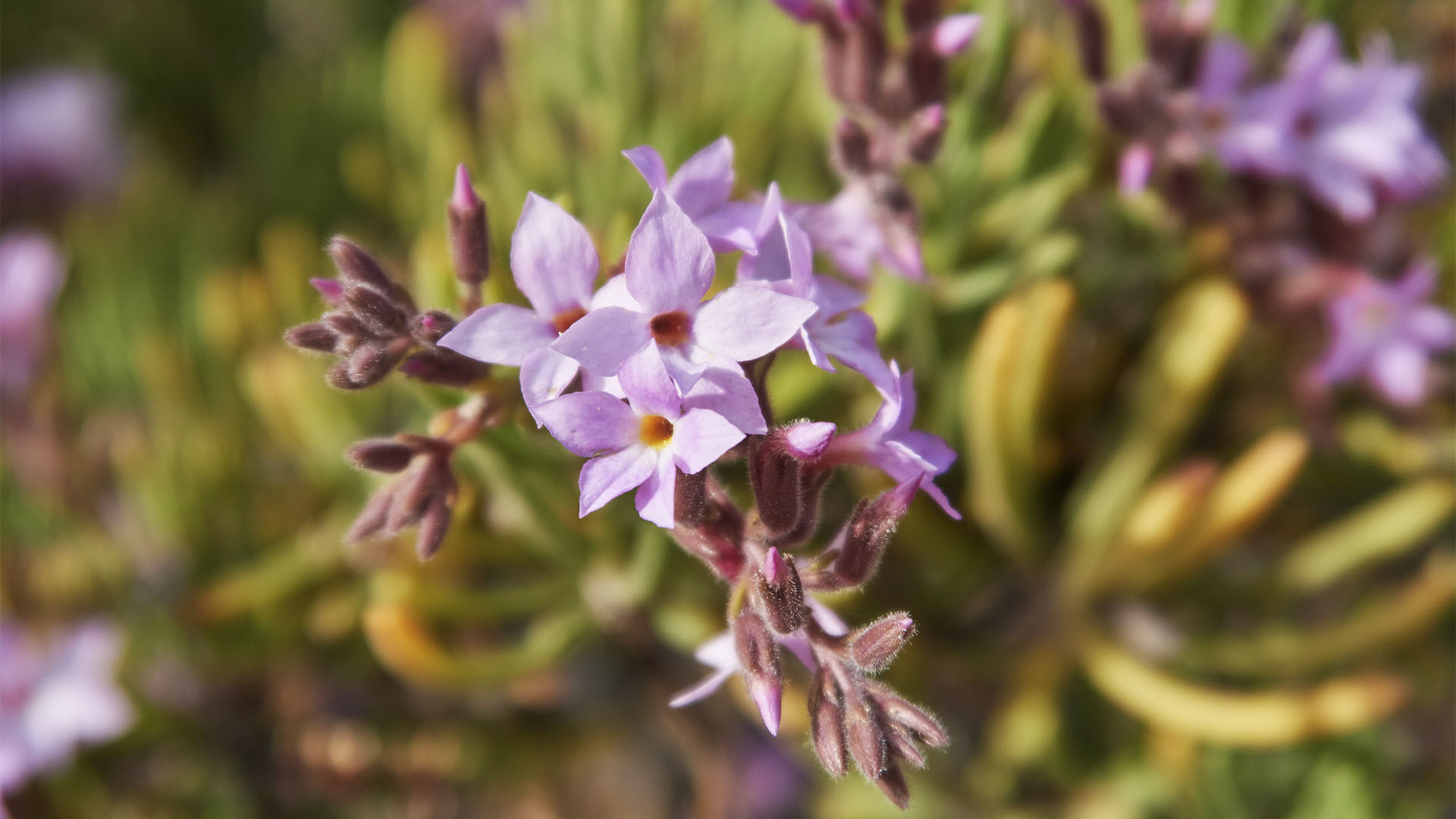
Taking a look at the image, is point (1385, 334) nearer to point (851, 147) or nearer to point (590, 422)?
point (851, 147)

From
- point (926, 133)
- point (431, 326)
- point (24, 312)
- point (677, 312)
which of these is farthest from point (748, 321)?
point (24, 312)

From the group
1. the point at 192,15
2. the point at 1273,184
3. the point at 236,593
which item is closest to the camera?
the point at 1273,184

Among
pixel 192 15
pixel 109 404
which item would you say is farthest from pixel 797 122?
pixel 192 15

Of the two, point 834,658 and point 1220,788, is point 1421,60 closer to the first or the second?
point 1220,788

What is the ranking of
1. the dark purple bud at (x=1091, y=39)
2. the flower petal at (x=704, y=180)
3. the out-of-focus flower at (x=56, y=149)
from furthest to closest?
1. the out-of-focus flower at (x=56, y=149)
2. the dark purple bud at (x=1091, y=39)
3. the flower petal at (x=704, y=180)

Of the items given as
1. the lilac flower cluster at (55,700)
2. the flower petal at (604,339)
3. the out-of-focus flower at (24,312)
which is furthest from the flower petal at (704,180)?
the out-of-focus flower at (24,312)

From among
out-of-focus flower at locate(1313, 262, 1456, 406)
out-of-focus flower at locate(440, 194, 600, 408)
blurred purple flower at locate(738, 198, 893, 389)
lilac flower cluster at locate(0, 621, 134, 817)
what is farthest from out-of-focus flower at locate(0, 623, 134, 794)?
out-of-focus flower at locate(1313, 262, 1456, 406)

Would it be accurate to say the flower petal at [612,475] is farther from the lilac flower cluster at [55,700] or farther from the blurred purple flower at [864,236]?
the lilac flower cluster at [55,700]
